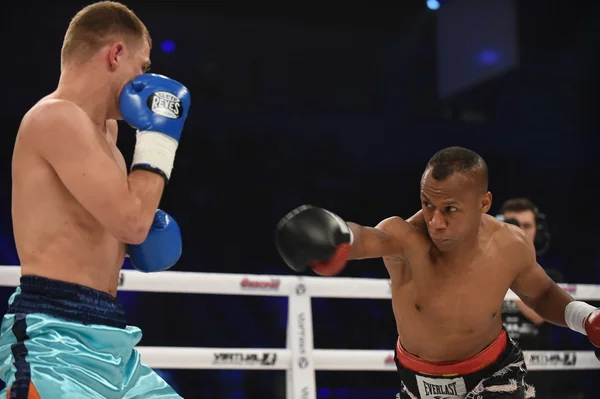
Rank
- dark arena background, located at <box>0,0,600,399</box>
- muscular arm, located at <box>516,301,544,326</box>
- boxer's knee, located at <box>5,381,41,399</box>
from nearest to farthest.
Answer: boxer's knee, located at <box>5,381,41,399</box> → muscular arm, located at <box>516,301,544,326</box> → dark arena background, located at <box>0,0,600,399</box>

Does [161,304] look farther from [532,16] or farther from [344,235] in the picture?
[532,16]

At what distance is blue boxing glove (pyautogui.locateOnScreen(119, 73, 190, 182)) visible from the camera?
136cm

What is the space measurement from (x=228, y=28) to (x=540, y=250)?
3.58 m

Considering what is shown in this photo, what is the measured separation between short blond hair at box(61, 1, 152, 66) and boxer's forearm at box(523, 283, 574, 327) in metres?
1.30

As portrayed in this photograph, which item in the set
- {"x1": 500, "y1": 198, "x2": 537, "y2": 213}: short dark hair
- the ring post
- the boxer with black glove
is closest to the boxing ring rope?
the ring post

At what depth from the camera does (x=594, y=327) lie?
182 cm

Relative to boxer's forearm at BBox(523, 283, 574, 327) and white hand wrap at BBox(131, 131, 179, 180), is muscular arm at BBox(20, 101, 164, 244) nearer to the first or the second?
white hand wrap at BBox(131, 131, 179, 180)

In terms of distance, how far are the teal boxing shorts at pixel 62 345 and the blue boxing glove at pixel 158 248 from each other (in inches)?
5.0

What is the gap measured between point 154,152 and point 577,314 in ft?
3.94

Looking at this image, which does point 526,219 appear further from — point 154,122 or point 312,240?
point 154,122

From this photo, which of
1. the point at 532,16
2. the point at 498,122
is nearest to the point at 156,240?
the point at 498,122

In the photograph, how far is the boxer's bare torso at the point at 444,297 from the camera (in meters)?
1.89

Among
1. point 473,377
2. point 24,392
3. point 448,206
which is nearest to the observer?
point 24,392

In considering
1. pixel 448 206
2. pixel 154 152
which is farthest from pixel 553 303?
pixel 154 152
